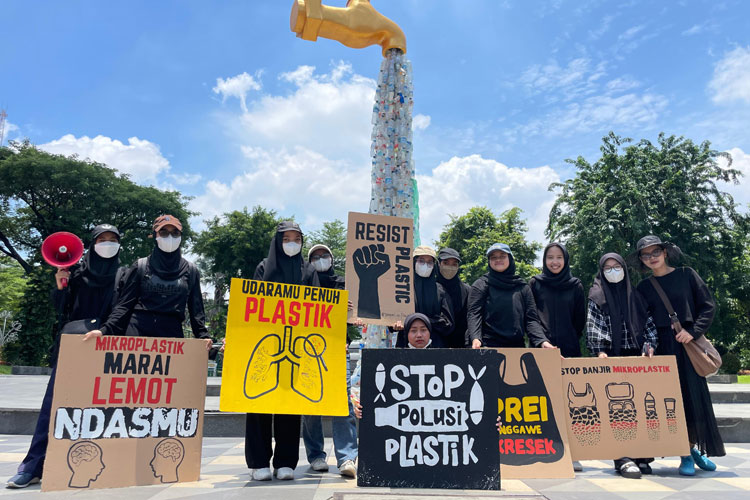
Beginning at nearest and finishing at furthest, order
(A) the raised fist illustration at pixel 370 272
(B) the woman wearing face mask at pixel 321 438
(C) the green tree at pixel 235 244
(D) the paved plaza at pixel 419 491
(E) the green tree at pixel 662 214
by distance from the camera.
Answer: (D) the paved plaza at pixel 419 491
(B) the woman wearing face mask at pixel 321 438
(A) the raised fist illustration at pixel 370 272
(E) the green tree at pixel 662 214
(C) the green tree at pixel 235 244

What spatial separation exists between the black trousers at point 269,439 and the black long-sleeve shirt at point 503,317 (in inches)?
67.5

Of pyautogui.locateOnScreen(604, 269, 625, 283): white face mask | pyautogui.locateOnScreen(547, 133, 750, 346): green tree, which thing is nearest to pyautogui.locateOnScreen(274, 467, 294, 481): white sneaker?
pyautogui.locateOnScreen(604, 269, 625, 283): white face mask

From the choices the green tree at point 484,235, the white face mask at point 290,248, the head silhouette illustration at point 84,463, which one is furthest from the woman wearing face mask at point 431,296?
the green tree at point 484,235

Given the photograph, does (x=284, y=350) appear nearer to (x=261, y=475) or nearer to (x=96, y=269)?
(x=261, y=475)

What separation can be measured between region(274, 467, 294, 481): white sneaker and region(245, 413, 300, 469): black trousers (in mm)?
63

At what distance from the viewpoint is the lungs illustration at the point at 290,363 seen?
3.90 metres

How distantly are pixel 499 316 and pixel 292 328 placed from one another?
182cm

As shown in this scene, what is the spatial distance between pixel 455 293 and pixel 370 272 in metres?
0.85

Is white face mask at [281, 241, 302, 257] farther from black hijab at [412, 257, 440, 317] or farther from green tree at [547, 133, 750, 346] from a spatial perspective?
green tree at [547, 133, 750, 346]

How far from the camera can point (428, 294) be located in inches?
197

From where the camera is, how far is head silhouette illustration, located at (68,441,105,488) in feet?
11.7

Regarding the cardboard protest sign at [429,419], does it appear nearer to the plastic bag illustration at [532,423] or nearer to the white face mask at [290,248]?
the plastic bag illustration at [532,423]

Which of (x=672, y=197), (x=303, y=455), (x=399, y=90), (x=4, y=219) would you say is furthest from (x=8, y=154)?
(x=672, y=197)

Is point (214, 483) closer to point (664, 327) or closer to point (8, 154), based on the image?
point (664, 327)
